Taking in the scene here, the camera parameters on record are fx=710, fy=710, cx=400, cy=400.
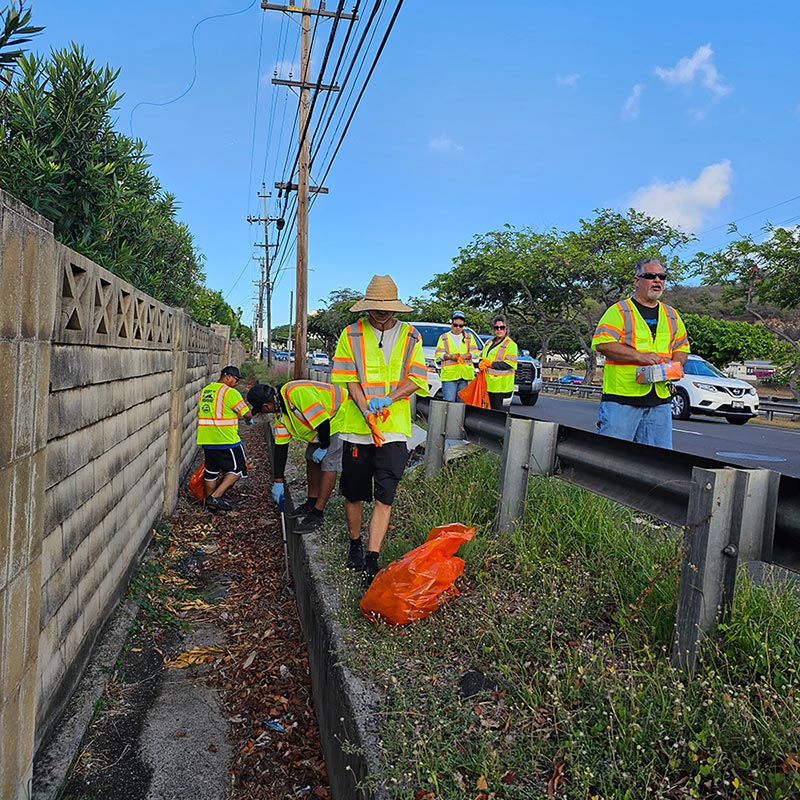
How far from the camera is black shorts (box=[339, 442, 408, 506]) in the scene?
14.6 ft

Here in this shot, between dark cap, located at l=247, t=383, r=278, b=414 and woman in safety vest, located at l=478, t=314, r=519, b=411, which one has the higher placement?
woman in safety vest, located at l=478, t=314, r=519, b=411

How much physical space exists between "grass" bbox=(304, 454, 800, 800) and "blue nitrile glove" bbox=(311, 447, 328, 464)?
6.20ft

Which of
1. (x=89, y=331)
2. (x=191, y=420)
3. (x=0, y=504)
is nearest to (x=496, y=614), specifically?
(x=0, y=504)

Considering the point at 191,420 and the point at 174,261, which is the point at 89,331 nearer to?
the point at 191,420

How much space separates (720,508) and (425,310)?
51.3 metres

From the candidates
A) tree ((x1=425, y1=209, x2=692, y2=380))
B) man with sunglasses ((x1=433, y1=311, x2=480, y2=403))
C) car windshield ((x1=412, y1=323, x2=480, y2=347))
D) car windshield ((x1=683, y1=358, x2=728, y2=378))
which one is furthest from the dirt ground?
tree ((x1=425, y1=209, x2=692, y2=380))

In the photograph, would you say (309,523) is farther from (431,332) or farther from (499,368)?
(431,332)

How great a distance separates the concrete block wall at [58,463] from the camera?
7.58 ft

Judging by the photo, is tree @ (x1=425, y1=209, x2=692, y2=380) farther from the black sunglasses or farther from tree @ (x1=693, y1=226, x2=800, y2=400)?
the black sunglasses

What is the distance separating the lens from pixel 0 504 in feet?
7.20

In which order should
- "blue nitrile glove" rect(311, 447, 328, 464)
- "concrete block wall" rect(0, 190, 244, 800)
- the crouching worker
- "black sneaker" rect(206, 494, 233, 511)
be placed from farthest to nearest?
"black sneaker" rect(206, 494, 233, 511)
"blue nitrile glove" rect(311, 447, 328, 464)
the crouching worker
"concrete block wall" rect(0, 190, 244, 800)

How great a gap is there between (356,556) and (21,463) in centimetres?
243

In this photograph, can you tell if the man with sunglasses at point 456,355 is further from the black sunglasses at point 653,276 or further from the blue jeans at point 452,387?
the black sunglasses at point 653,276

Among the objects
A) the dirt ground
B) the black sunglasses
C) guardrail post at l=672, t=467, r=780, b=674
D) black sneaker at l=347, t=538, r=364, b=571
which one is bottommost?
the dirt ground
